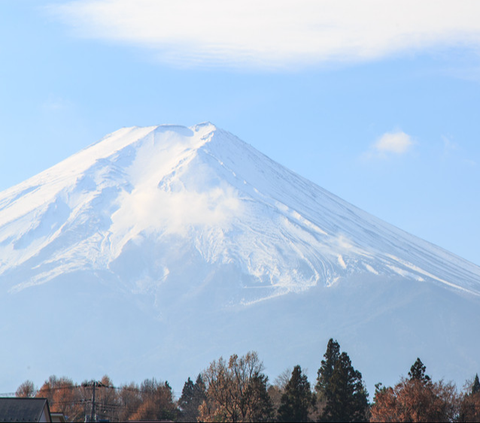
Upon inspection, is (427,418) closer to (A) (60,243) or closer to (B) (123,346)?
(B) (123,346)

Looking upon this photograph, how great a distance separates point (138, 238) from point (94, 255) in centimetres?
1018

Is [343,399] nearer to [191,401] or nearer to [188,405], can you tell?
[191,401]

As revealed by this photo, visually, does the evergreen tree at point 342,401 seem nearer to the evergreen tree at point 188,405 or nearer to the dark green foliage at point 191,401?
the dark green foliage at point 191,401

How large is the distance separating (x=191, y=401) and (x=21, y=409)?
54.7 metres

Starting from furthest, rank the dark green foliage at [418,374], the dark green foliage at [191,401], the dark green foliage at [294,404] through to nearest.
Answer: the dark green foliage at [191,401], the dark green foliage at [294,404], the dark green foliage at [418,374]

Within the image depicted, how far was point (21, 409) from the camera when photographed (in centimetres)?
4459

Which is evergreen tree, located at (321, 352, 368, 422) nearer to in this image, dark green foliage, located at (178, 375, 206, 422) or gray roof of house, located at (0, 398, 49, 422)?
dark green foliage, located at (178, 375, 206, 422)

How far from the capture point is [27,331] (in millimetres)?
187125

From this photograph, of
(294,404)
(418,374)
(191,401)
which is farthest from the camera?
(191,401)

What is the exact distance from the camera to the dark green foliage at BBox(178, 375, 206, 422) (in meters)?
89.3

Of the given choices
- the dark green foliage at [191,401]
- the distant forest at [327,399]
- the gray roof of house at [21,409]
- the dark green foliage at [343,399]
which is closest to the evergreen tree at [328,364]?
the distant forest at [327,399]

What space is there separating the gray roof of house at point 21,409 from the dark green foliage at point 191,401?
4216 cm

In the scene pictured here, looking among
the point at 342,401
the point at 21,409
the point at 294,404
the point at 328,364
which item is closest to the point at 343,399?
the point at 342,401

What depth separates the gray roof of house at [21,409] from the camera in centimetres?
4378
